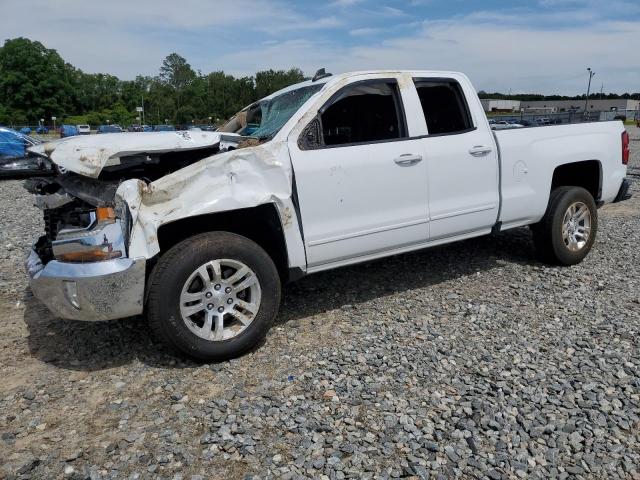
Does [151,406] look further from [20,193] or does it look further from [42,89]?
[42,89]

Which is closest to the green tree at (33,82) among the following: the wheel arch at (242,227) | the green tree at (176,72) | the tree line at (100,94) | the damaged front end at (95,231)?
the tree line at (100,94)

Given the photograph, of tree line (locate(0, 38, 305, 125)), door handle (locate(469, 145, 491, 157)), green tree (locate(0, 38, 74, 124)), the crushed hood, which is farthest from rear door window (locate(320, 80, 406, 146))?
green tree (locate(0, 38, 74, 124))

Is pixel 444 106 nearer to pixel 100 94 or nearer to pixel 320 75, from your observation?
pixel 320 75

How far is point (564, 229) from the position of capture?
17.3 ft

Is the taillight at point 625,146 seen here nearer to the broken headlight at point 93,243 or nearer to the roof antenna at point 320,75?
the roof antenna at point 320,75

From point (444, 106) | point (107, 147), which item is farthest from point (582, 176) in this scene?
point (107, 147)

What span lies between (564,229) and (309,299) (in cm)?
269

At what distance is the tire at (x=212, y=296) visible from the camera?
3279 mm

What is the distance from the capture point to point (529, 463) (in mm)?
2527

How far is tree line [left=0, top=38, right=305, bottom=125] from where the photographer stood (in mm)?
90750

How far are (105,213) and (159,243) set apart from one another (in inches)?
16.5

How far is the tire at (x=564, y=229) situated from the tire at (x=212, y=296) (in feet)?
9.88

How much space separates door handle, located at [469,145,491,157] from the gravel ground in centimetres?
125

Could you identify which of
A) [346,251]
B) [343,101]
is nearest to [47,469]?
[346,251]
